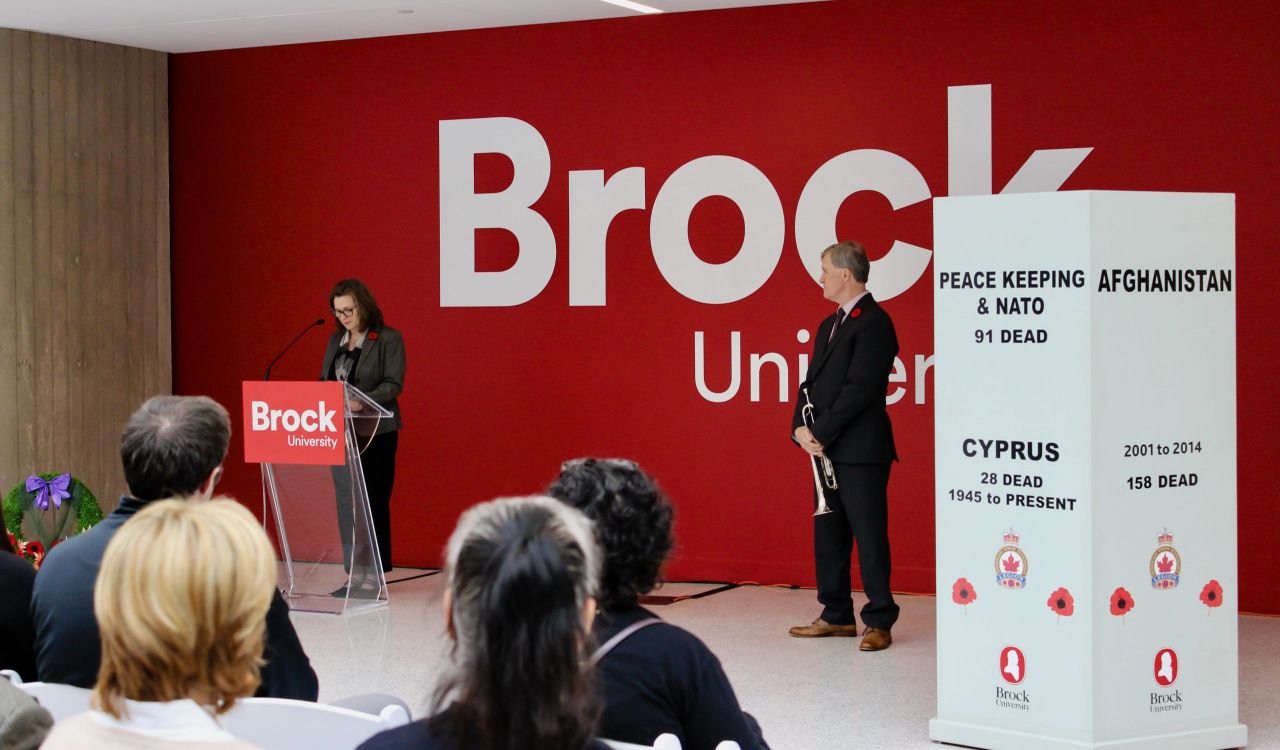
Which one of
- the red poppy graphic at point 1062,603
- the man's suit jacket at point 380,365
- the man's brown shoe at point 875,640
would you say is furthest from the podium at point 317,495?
the red poppy graphic at point 1062,603

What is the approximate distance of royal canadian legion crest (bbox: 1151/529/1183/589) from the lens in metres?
3.97

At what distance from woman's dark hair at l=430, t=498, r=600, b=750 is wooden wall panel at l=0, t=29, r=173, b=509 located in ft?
20.6

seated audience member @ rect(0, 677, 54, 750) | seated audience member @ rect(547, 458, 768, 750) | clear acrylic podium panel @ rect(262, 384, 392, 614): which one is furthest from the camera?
clear acrylic podium panel @ rect(262, 384, 392, 614)

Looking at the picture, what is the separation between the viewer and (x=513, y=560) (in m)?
1.55

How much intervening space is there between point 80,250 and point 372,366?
1959 millimetres

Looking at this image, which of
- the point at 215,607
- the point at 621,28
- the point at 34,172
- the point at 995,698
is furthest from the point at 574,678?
the point at 34,172

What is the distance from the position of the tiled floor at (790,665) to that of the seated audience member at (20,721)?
254cm

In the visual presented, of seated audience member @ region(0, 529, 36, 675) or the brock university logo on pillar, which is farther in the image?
the brock university logo on pillar

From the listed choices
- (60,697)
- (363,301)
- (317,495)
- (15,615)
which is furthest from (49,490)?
(60,697)

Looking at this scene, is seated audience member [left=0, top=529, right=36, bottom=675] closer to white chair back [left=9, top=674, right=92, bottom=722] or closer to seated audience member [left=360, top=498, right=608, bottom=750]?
white chair back [left=9, top=674, right=92, bottom=722]

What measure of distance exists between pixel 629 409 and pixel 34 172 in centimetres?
332

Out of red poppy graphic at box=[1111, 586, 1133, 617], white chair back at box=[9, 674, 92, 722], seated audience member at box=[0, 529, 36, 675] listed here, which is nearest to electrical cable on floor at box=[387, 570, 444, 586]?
red poppy graphic at box=[1111, 586, 1133, 617]

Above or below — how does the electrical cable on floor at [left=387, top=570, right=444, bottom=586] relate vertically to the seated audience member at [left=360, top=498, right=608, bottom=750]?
below

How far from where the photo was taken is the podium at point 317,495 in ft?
20.3
